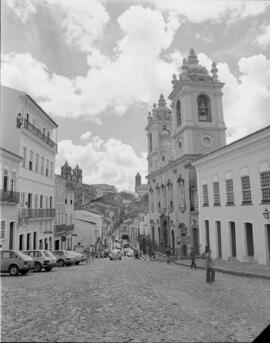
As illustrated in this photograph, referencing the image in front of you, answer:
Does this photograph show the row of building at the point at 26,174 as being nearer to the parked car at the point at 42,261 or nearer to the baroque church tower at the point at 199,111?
the parked car at the point at 42,261

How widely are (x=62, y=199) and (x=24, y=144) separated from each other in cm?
1576

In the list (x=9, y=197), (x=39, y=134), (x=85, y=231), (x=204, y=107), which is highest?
(x=204, y=107)

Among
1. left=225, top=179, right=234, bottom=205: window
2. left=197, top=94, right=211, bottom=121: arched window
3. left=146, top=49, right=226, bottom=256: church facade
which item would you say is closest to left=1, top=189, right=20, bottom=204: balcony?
left=225, top=179, right=234, bottom=205: window

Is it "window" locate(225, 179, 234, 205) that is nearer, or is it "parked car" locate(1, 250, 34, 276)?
"parked car" locate(1, 250, 34, 276)

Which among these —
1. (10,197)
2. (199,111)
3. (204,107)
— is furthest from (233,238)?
(204,107)

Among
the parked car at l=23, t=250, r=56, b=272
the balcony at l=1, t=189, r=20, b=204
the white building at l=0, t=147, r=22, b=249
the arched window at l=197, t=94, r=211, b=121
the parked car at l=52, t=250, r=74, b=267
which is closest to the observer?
the parked car at l=23, t=250, r=56, b=272

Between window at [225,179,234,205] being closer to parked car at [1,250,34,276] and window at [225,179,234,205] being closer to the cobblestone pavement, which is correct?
the cobblestone pavement

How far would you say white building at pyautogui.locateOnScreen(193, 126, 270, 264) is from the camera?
18266 mm

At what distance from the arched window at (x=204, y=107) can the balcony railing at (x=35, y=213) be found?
63.2 feet

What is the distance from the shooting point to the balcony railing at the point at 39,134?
26.5 metres

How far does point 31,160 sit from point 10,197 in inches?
270

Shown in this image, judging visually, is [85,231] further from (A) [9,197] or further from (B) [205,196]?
(A) [9,197]

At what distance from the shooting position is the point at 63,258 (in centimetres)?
2489

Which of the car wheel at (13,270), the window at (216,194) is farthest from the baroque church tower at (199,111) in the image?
the car wheel at (13,270)
